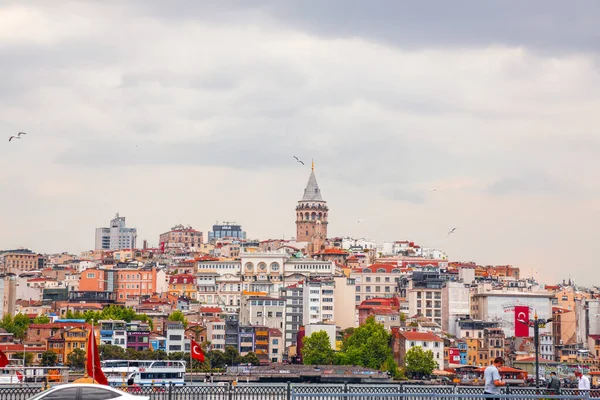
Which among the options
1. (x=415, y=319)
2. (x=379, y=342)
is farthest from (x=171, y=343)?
(x=415, y=319)

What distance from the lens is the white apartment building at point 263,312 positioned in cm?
10488

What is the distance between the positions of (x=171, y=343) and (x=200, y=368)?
619 cm

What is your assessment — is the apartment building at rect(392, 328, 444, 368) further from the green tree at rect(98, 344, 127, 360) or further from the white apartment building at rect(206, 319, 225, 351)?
the green tree at rect(98, 344, 127, 360)

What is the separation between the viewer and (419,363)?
3450 inches

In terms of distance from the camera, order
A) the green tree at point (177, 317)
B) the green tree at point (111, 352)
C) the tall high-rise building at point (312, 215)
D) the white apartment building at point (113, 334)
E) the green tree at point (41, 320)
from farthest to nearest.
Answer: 1. the tall high-rise building at point (312, 215)
2. the green tree at point (41, 320)
3. the green tree at point (177, 317)
4. the white apartment building at point (113, 334)
5. the green tree at point (111, 352)

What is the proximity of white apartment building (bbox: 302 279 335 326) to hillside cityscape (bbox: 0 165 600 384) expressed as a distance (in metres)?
0.13

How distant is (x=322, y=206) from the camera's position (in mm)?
171500

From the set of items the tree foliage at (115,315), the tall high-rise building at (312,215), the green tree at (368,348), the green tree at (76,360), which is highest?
the tall high-rise building at (312,215)

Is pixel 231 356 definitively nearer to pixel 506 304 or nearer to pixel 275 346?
pixel 275 346

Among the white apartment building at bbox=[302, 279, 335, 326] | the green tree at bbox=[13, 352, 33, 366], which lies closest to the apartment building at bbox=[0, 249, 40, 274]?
the white apartment building at bbox=[302, 279, 335, 326]

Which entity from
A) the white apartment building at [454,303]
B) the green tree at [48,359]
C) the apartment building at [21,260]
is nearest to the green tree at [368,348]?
the white apartment building at [454,303]

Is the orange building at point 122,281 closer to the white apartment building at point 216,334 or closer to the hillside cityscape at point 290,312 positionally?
the hillside cityscape at point 290,312

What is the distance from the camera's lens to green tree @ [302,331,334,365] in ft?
298

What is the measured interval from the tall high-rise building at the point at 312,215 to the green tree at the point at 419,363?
80.5 meters
